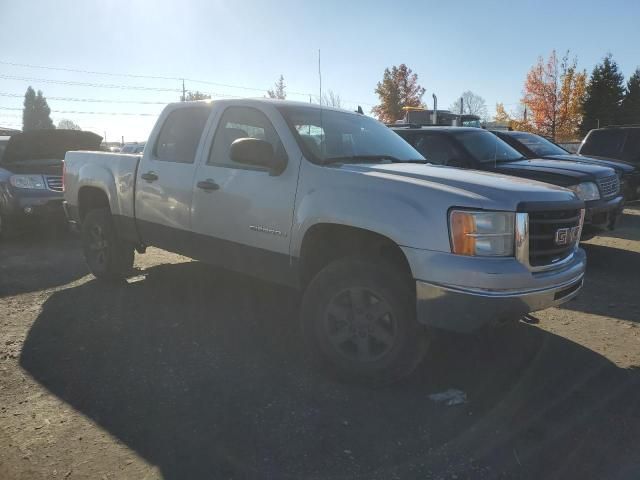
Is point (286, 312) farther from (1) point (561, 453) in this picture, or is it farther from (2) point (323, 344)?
(1) point (561, 453)

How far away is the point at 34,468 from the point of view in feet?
8.57

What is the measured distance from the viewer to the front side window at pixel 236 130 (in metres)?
4.32

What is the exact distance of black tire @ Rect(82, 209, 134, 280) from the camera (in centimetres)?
584

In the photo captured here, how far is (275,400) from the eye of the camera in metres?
3.29

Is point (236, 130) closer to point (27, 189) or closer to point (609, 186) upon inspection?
point (27, 189)

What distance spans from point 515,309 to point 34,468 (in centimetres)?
272

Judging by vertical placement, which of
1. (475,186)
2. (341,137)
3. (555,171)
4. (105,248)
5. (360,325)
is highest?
(341,137)

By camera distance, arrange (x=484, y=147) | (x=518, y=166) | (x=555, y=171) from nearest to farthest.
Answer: (x=555, y=171)
(x=518, y=166)
(x=484, y=147)

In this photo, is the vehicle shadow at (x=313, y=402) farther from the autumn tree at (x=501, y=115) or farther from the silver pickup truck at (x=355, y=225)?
the autumn tree at (x=501, y=115)

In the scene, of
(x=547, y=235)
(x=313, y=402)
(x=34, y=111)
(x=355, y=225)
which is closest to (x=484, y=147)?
(x=547, y=235)

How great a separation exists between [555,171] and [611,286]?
5.90 ft

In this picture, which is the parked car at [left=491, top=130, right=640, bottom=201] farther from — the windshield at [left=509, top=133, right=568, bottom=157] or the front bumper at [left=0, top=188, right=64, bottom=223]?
the front bumper at [left=0, top=188, right=64, bottom=223]

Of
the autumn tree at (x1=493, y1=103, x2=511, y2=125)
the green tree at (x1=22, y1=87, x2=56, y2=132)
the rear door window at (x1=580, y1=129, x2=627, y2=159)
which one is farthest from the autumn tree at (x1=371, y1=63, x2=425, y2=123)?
the green tree at (x1=22, y1=87, x2=56, y2=132)

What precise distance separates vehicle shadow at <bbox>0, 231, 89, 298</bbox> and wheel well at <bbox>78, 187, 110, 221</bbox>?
85 centimetres
